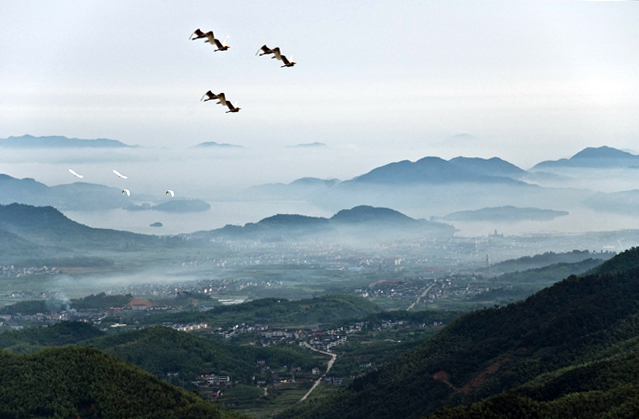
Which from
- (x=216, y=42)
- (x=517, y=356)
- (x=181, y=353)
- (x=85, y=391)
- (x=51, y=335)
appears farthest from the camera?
(x=51, y=335)

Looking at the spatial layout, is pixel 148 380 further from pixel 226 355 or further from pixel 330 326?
pixel 330 326

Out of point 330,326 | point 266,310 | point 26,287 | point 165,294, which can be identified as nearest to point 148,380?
point 330,326

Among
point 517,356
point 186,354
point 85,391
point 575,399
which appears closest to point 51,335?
point 186,354

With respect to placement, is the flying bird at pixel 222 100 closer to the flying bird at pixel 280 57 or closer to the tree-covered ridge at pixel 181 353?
the flying bird at pixel 280 57

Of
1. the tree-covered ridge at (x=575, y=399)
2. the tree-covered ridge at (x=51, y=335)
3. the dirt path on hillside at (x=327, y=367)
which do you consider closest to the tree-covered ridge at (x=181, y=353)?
the tree-covered ridge at (x=51, y=335)

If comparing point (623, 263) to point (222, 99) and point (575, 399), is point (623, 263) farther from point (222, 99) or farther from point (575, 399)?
point (222, 99)

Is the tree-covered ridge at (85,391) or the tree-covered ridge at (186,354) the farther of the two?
the tree-covered ridge at (186,354)
